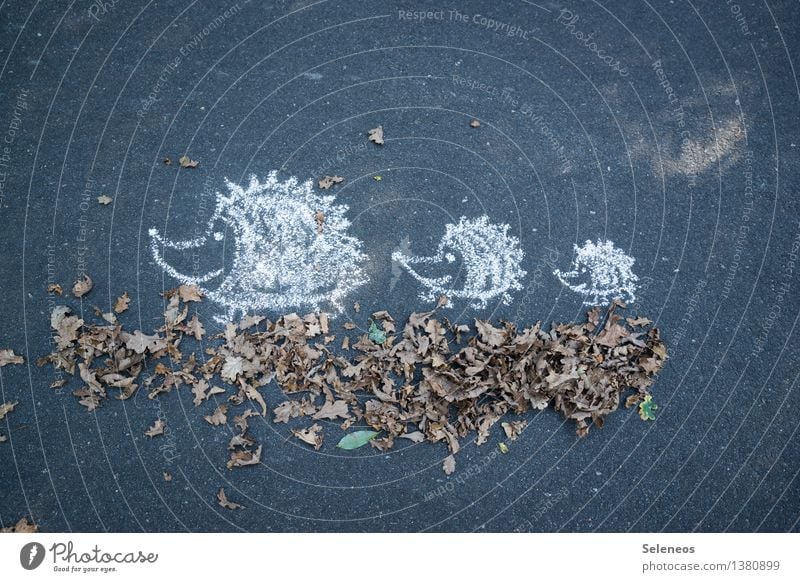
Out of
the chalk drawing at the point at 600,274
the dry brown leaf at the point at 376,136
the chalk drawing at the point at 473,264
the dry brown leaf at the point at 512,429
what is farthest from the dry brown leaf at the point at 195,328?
the chalk drawing at the point at 600,274

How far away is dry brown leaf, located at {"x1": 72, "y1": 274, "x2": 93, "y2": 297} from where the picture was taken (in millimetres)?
4488

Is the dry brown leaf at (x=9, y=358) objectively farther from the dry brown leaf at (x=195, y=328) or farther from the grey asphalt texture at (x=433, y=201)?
the dry brown leaf at (x=195, y=328)

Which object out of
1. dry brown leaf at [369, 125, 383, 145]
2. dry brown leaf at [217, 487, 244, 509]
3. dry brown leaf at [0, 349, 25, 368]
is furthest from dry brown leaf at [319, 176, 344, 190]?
dry brown leaf at [0, 349, 25, 368]

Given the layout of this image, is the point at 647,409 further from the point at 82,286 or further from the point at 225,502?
the point at 82,286

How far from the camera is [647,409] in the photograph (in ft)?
14.7

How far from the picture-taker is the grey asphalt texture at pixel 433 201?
436 centimetres

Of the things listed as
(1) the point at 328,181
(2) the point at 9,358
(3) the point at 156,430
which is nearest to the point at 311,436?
(3) the point at 156,430

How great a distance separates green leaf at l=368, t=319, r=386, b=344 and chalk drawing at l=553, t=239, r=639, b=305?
4.29 feet

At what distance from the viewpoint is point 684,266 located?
4652 millimetres

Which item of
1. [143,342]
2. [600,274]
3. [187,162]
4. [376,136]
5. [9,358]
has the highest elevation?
[376,136]

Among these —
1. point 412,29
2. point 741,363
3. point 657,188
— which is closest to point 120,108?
point 412,29

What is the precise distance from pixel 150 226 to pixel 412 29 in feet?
7.95

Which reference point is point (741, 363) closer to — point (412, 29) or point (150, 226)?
point (412, 29)

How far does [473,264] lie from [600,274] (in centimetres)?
91
